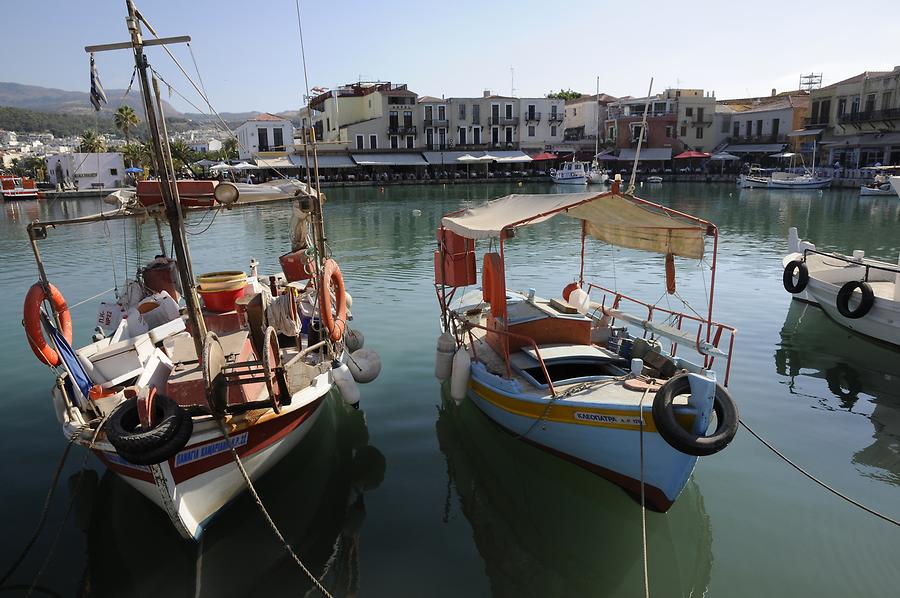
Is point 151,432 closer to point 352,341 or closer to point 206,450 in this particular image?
point 206,450

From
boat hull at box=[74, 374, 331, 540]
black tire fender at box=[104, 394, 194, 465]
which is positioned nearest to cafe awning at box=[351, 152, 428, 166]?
boat hull at box=[74, 374, 331, 540]

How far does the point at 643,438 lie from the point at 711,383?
1.11 meters

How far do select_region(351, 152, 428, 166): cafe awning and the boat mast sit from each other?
211 ft

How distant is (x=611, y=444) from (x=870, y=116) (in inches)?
2625

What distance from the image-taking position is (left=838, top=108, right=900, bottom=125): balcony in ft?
178

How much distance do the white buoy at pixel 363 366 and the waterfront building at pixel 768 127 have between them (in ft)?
244

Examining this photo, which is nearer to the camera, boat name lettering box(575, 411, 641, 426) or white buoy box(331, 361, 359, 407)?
boat name lettering box(575, 411, 641, 426)

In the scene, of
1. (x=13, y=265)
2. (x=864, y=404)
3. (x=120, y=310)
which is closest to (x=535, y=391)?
(x=864, y=404)

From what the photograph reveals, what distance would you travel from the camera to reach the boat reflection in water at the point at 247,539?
6617mm

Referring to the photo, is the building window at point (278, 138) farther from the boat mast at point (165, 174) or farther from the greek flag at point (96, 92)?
the boat mast at point (165, 174)

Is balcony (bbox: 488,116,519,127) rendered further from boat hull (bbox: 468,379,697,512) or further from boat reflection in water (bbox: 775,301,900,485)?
boat hull (bbox: 468,379,697,512)

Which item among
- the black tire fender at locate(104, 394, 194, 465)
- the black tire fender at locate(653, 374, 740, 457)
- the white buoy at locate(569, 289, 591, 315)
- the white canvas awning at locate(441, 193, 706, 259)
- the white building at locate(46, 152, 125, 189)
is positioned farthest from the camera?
the white building at locate(46, 152, 125, 189)

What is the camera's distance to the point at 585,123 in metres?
85.8

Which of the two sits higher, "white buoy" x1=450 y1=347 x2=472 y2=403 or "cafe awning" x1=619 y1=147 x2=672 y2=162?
"cafe awning" x1=619 y1=147 x2=672 y2=162
